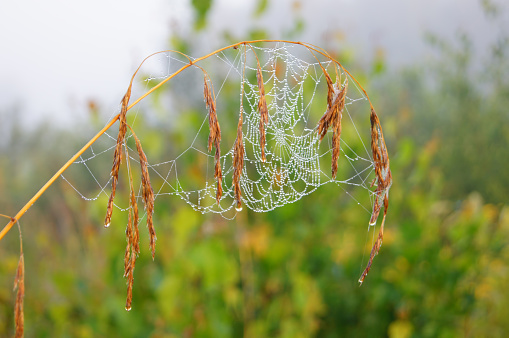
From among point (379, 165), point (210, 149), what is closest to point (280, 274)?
point (379, 165)

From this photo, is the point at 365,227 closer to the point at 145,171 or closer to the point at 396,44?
the point at 145,171

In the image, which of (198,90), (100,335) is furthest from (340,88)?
(198,90)

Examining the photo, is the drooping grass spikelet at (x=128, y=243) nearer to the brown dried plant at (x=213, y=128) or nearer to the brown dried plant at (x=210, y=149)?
the brown dried plant at (x=210, y=149)

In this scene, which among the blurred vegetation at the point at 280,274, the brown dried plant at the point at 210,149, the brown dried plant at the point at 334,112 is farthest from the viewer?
the blurred vegetation at the point at 280,274

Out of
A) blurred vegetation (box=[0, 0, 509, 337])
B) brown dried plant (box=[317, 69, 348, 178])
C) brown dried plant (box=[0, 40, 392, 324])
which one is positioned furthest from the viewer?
blurred vegetation (box=[0, 0, 509, 337])

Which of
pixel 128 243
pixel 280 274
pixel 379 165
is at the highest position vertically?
pixel 379 165

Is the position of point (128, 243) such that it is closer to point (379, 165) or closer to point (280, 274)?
point (379, 165)

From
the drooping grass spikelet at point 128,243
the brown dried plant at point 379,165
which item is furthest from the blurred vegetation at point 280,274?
the drooping grass spikelet at point 128,243

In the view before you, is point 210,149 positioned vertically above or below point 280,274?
above

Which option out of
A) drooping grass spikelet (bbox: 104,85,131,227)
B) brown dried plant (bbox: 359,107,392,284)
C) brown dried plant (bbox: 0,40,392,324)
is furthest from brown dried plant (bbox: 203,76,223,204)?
brown dried plant (bbox: 359,107,392,284)

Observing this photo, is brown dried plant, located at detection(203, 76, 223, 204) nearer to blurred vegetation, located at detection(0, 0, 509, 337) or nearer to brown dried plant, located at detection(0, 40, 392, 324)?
brown dried plant, located at detection(0, 40, 392, 324)

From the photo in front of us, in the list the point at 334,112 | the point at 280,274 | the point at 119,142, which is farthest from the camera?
the point at 280,274
